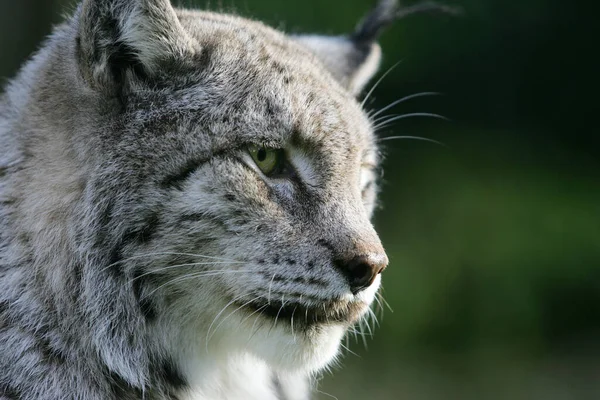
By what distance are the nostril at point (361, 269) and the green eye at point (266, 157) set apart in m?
0.54

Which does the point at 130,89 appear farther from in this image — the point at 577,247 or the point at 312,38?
the point at 577,247

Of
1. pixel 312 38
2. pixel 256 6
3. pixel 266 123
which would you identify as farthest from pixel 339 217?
pixel 256 6

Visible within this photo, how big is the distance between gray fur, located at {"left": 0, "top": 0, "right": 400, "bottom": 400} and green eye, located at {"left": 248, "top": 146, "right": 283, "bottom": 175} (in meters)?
0.04

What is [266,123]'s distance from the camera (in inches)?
146

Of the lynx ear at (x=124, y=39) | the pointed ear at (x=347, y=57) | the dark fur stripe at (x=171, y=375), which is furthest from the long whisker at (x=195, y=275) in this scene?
the pointed ear at (x=347, y=57)

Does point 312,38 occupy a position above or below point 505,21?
above

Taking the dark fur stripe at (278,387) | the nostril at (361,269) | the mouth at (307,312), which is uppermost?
the nostril at (361,269)

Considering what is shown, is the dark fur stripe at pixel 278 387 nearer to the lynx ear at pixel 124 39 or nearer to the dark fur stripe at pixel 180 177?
the dark fur stripe at pixel 180 177

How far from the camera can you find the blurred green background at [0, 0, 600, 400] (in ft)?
31.6

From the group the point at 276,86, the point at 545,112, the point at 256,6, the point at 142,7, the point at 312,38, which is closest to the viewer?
the point at 142,7

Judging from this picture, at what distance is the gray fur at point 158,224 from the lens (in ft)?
11.8

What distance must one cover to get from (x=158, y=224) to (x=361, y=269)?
0.89m

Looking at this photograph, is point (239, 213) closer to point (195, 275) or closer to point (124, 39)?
point (195, 275)

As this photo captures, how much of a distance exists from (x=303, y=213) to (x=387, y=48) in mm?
6503
